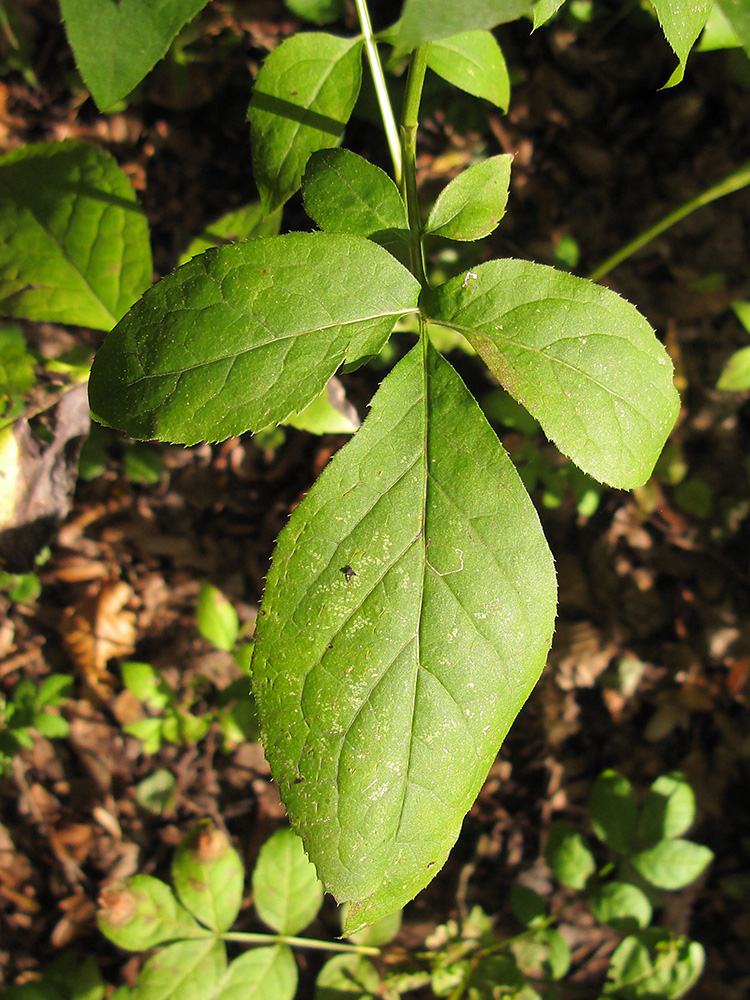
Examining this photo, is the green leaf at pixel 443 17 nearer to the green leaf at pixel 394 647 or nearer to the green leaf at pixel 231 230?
the green leaf at pixel 394 647

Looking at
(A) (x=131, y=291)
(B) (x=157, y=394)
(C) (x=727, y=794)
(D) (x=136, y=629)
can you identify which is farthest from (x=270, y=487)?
(C) (x=727, y=794)

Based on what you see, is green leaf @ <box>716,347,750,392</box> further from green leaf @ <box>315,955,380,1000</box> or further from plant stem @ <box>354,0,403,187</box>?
green leaf @ <box>315,955,380,1000</box>

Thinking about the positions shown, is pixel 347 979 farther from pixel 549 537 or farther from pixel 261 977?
pixel 549 537

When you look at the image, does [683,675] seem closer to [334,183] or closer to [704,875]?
[704,875]

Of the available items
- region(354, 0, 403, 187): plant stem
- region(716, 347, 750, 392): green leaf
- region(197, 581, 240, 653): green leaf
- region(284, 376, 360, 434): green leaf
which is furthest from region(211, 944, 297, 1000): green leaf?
region(716, 347, 750, 392): green leaf

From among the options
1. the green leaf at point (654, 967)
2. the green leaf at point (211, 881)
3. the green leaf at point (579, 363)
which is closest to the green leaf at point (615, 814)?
the green leaf at point (654, 967)
